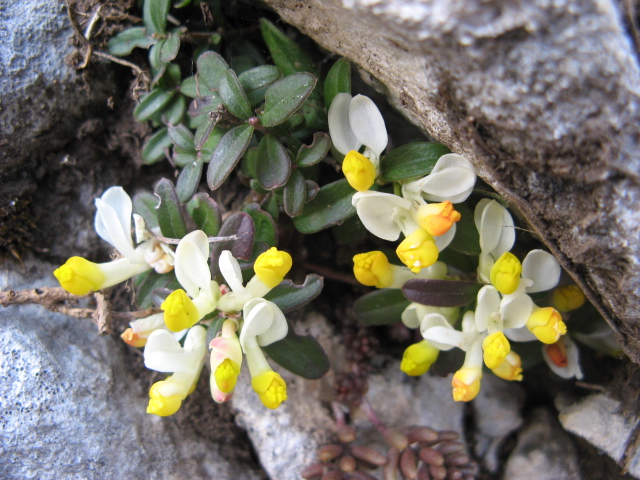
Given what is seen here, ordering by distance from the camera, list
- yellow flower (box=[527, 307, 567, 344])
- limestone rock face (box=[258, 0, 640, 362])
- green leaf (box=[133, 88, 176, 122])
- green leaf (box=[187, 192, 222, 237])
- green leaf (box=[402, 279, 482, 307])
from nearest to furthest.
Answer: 1. limestone rock face (box=[258, 0, 640, 362])
2. yellow flower (box=[527, 307, 567, 344])
3. green leaf (box=[402, 279, 482, 307])
4. green leaf (box=[187, 192, 222, 237])
5. green leaf (box=[133, 88, 176, 122])

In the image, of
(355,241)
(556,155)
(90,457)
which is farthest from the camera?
(355,241)

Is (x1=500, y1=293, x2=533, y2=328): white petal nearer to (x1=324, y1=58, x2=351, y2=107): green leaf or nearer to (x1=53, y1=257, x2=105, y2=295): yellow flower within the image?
(x1=324, y1=58, x2=351, y2=107): green leaf

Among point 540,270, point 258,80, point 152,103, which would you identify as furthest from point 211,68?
point 540,270

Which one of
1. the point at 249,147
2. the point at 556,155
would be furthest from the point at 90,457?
the point at 556,155

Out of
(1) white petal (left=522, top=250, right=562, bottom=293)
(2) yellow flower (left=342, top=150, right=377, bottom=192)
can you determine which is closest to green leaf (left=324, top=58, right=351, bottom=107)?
(2) yellow flower (left=342, top=150, right=377, bottom=192)

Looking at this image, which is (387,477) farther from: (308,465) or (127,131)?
(127,131)

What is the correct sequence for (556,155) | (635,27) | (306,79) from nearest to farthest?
1. (635,27)
2. (556,155)
3. (306,79)
